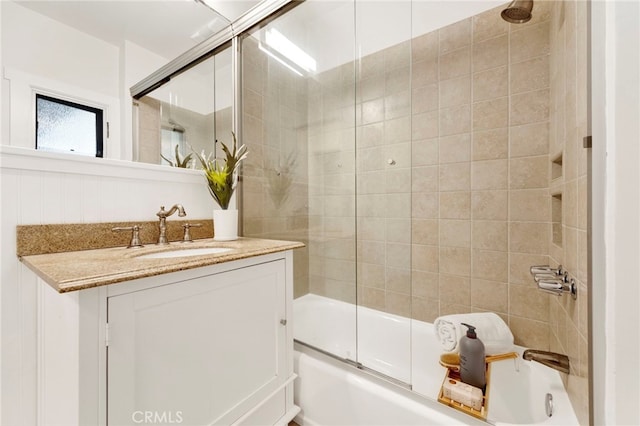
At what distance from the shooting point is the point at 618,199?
53 cm

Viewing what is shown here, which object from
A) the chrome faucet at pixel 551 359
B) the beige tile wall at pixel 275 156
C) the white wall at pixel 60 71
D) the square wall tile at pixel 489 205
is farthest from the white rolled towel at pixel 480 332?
the white wall at pixel 60 71

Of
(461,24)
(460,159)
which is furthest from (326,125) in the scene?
(461,24)

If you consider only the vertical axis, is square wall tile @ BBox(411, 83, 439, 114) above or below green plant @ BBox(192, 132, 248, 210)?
above

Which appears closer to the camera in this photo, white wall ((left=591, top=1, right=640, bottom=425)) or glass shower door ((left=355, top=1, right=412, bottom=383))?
white wall ((left=591, top=1, right=640, bottom=425))

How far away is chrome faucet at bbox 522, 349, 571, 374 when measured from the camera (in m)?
0.93

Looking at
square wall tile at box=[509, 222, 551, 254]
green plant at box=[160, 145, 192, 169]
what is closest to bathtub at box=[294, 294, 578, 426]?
square wall tile at box=[509, 222, 551, 254]

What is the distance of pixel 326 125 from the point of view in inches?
66.7

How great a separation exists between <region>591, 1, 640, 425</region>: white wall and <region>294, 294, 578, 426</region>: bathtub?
46 cm

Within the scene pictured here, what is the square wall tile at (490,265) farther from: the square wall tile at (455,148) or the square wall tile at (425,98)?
the square wall tile at (425,98)

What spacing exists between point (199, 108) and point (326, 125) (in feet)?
2.45

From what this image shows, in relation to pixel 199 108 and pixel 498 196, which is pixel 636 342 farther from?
pixel 199 108

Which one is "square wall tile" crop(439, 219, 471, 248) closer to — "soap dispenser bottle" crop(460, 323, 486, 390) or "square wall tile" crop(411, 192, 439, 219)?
"square wall tile" crop(411, 192, 439, 219)

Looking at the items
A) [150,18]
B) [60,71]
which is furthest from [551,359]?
[150,18]

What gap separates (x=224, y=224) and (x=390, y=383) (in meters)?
1.02
